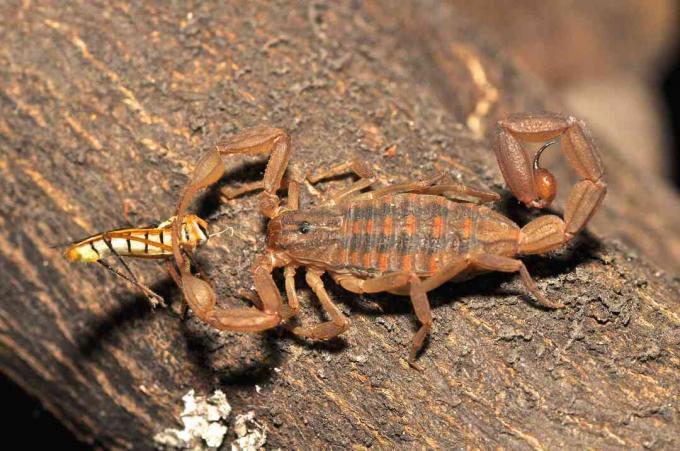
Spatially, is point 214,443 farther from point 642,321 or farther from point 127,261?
point 642,321

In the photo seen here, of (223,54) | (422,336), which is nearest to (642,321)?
(422,336)

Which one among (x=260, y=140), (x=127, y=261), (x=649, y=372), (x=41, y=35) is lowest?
(x=649, y=372)

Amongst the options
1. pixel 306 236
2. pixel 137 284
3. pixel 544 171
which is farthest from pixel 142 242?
pixel 544 171

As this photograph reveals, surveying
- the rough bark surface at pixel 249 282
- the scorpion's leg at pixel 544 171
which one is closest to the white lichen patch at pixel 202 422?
the rough bark surface at pixel 249 282

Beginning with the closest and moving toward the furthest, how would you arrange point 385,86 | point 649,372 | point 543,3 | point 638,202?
point 649,372 < point 385,86 < point 638,202 < point 543,3

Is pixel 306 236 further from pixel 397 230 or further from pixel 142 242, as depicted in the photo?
pixel 142 242

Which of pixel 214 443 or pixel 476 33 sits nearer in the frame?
pixel 214 443

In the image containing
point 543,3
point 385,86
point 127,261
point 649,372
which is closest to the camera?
point 649,372
